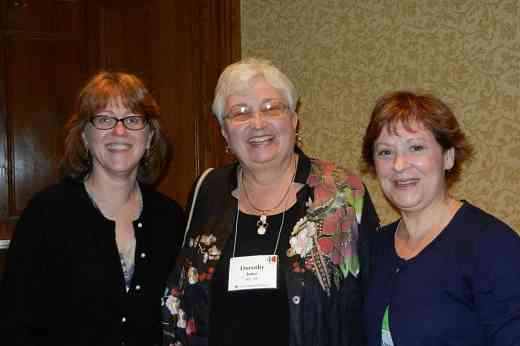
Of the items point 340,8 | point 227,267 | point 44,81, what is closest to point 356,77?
point 340,8

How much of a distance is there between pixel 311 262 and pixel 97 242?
2.58 feet

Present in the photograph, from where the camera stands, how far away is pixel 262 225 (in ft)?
5.96

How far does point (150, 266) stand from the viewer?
195 centimetres

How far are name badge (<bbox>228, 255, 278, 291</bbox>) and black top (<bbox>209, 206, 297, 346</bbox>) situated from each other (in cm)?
2

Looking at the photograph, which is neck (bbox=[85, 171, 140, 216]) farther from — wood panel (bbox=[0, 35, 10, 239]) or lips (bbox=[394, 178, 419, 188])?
wood panel (bbox=[0, 35, 10, 239])

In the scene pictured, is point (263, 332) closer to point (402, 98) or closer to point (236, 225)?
point (236, 225)

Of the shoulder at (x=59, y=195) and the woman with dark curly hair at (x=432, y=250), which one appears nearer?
the woman with dark curly hair at (x=432, y=250)

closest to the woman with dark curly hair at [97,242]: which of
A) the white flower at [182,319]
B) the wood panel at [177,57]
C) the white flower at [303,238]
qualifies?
the white flower at [182,319]

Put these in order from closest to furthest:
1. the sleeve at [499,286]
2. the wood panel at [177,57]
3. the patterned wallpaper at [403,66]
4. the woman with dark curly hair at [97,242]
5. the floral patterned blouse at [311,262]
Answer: the sleeve at [499,286] < the floral patterned blouse at [311,262] < the woman with dark curly hair at [97,242] < the patterned wallpaper at [403,66] < the wood panel at [177,57]

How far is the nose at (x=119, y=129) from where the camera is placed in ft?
6.26

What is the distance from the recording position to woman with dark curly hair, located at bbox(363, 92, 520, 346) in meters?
1.31

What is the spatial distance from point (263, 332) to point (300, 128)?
1.65 m

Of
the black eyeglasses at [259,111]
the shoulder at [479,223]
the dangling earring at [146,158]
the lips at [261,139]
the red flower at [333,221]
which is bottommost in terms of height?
the red flower at [333,221]

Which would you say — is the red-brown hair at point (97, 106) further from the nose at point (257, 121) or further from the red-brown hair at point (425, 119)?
the red-brown hair at point (425, 119)
